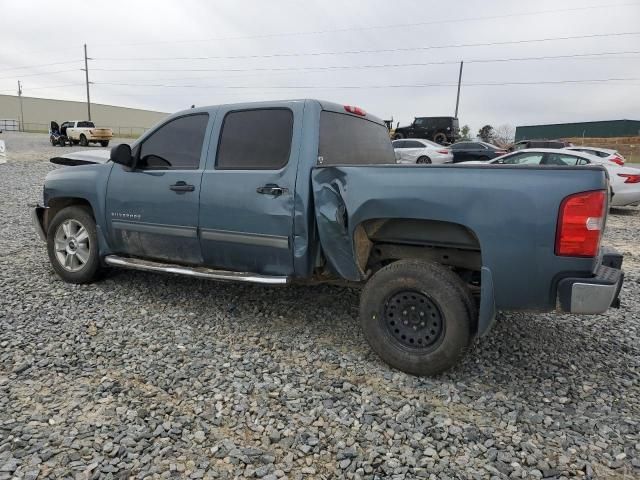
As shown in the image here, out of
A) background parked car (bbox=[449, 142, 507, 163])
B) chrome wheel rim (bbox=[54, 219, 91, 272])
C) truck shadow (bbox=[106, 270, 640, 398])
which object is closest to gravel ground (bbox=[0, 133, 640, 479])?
truck shadow (bbox=[106, 270, 640, 398])

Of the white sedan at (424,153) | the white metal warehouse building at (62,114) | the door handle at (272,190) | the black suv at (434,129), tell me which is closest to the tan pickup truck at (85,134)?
the black suv at (434,129)

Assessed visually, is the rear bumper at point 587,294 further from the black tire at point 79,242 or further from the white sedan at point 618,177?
the white sedan at point 618,177

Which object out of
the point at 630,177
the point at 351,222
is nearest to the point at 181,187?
the point at 351,222

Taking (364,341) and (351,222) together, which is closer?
(351,222)

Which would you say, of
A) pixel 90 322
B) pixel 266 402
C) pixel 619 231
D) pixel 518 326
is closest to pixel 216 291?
pixel 90 322

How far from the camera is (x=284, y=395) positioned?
2924mm

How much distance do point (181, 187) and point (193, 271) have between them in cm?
74

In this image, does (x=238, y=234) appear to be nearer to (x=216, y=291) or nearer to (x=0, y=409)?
(x=216, y=291)

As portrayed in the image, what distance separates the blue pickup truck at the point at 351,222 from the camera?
265cm

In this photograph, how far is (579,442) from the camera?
2516 mm

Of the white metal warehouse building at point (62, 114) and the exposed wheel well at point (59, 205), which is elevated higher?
the white metal warehouse building at point (62, 114)

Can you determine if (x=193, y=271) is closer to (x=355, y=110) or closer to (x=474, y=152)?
(x=355, y=110)

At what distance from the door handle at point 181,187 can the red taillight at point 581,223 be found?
2815mm

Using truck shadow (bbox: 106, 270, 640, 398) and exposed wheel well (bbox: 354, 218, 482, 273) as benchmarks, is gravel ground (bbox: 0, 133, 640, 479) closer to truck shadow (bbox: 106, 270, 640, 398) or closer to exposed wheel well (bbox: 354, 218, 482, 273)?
truck shadow (bbox: 106, 270, 640, 398)
